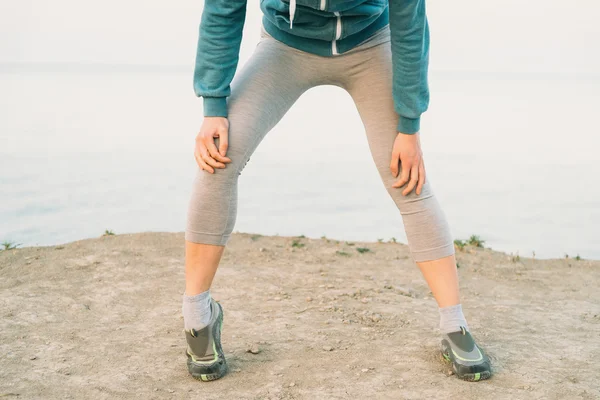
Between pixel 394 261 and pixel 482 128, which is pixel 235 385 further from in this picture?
pixel 482 128

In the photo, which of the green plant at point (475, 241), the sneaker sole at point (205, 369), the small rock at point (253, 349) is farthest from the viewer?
the green plant at point (475, 241)

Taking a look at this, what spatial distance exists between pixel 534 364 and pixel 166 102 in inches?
707

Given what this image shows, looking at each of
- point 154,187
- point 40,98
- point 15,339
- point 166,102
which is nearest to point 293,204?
point 154,187

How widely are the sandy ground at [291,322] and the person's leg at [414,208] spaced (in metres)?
0.14

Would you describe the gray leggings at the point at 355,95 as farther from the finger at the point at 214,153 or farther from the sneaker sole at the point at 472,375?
the sneaker sole at the point at 472,375

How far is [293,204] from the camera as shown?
27.3ft

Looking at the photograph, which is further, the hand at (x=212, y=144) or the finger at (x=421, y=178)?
the finger at (x=421, y=178)

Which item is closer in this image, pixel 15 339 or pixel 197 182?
pixel 197 182

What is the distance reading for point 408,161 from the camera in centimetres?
274

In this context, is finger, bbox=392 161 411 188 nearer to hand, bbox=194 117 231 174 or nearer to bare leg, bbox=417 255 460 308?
bare leg, bbox=417 255 460 308

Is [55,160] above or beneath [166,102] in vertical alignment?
beneath

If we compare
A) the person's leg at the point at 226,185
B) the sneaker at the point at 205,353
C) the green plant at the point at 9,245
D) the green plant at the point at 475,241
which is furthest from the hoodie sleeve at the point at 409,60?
the green plant at the point at 9,245

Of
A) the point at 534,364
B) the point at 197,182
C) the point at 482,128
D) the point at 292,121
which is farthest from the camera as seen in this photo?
the point at 292,121

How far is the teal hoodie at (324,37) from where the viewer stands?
2611 mm
